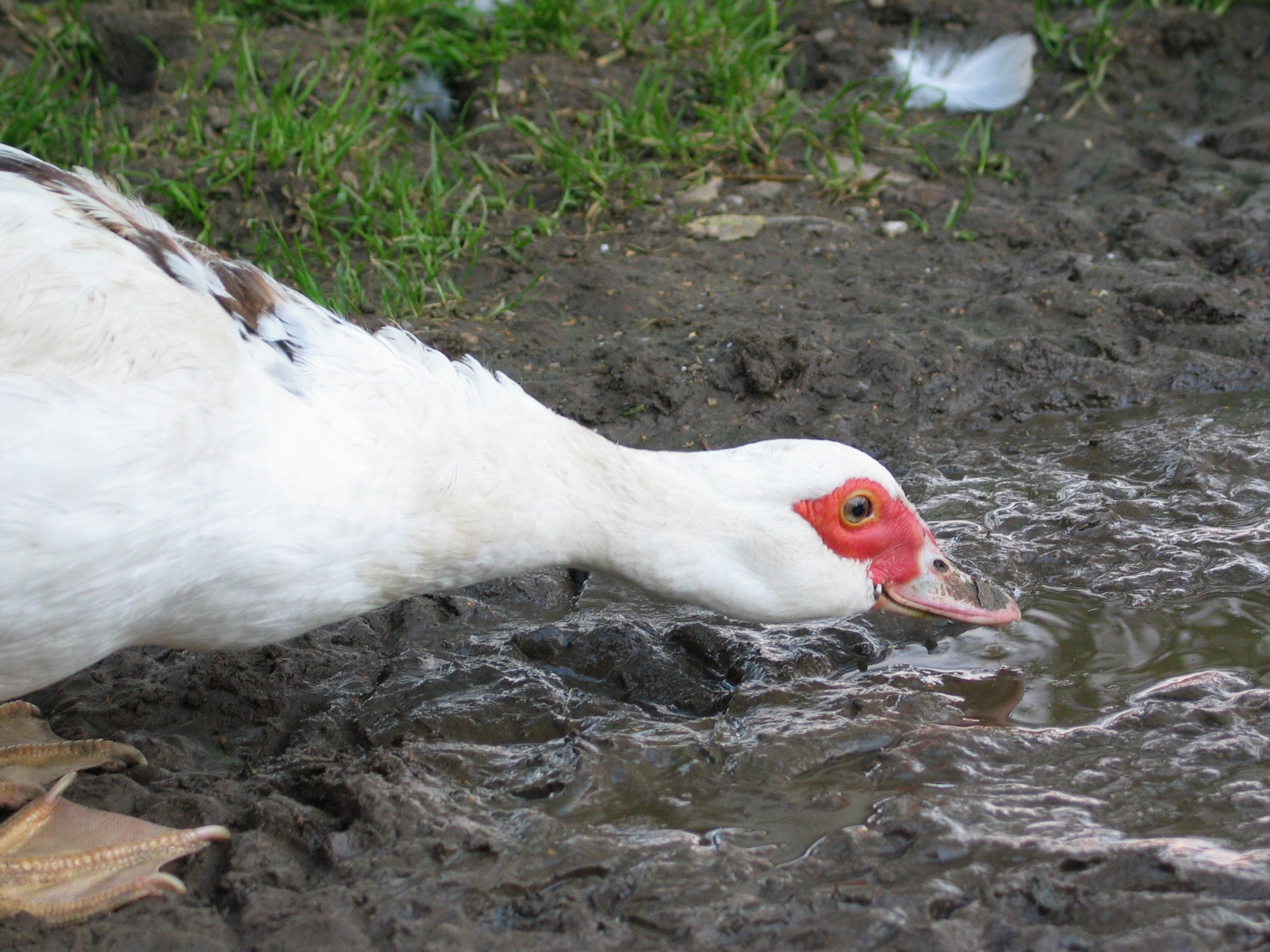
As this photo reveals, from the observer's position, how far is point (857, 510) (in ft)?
10.7

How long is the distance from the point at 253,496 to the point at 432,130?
385 cm

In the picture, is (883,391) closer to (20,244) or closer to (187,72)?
(20,244)

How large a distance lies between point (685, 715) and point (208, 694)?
131 cm

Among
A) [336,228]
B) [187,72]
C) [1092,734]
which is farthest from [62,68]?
[1092,734]

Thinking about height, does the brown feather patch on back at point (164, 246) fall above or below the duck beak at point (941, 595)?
above

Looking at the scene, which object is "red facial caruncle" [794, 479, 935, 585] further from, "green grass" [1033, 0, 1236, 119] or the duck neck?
"green grass" [1033, 0, 1236, 119]

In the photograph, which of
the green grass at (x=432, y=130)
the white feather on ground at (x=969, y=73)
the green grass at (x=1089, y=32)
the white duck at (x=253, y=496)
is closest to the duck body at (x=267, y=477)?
the white duck at (x=253, y=496)

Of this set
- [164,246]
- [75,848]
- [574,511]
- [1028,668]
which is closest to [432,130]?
[164,246]

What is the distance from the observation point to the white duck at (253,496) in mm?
2461

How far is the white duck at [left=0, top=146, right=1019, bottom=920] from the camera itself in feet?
8.07

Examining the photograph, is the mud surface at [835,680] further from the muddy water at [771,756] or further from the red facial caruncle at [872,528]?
the red facial caruncle at [872,528]

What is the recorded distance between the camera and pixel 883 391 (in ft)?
15.6

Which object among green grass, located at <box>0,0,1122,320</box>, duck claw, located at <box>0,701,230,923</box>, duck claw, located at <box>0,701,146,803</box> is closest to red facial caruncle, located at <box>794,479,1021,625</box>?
duck claw, located at <box>0,701,230,923</box>

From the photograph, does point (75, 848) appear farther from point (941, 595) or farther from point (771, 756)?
point (941, 595)
